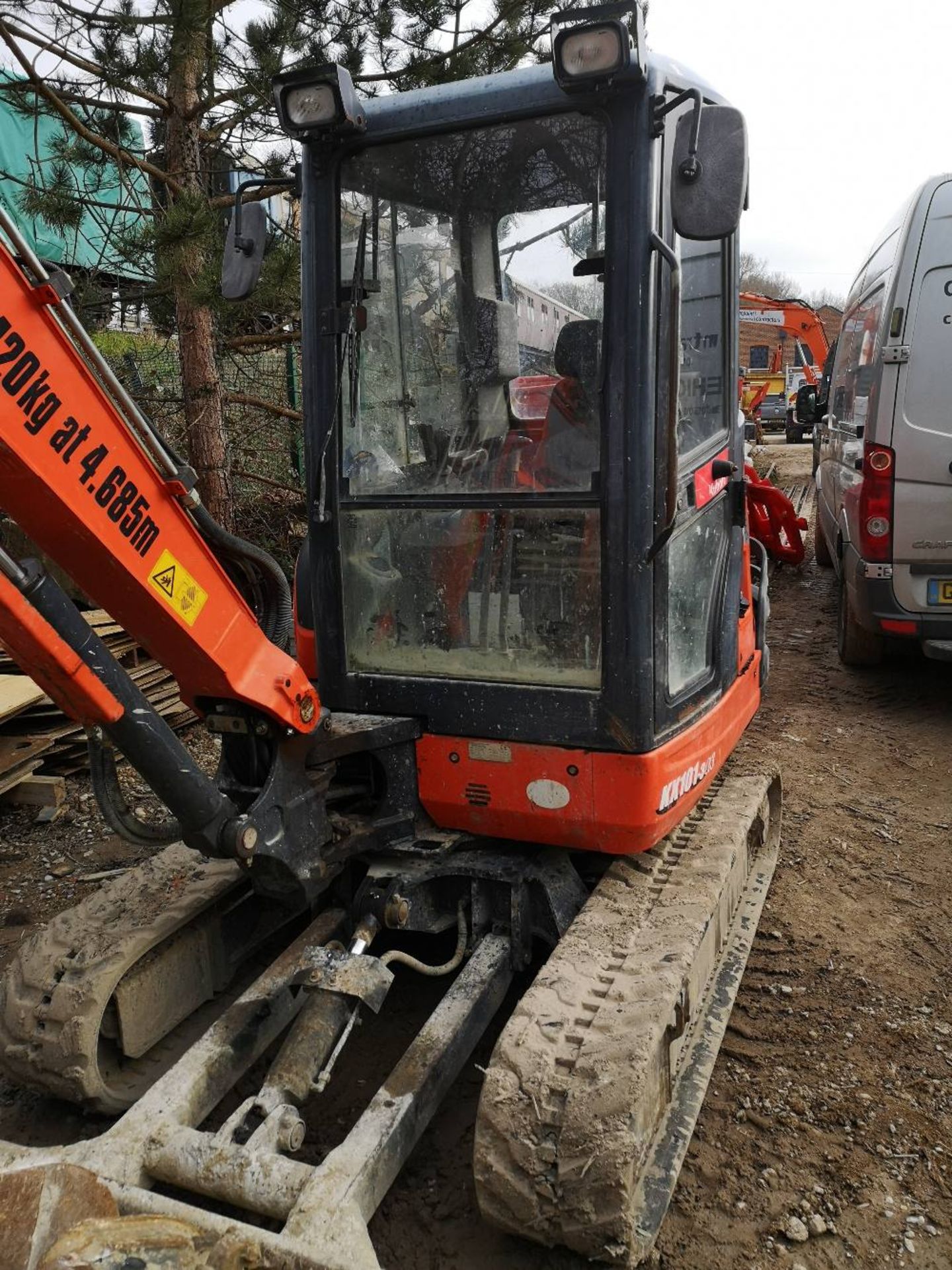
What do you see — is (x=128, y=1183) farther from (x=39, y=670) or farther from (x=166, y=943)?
(x=39, y=670)

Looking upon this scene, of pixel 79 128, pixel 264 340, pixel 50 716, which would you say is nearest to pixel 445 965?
pixel 50 716

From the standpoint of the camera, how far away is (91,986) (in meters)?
2.53

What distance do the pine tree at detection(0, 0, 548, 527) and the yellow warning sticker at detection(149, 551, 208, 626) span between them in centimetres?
298

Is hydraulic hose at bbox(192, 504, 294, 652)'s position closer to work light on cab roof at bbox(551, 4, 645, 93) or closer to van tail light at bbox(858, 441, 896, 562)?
work light on cab roof at bbox(551, 4, 645, 93)

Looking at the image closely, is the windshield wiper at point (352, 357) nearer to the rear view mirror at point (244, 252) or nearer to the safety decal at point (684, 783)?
the rear view mirror at point (244, 252)

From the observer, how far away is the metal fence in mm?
6684

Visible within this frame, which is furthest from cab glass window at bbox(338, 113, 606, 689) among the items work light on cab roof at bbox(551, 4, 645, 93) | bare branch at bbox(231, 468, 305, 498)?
bare branch at bbox(231, 468, 305, 498)

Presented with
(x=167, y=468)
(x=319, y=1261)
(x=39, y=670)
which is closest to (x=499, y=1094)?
(x=319, y=1261)

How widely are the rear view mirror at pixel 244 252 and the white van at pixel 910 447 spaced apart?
3.72 meters

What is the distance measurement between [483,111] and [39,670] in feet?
5.85

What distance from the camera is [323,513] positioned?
9.70ft

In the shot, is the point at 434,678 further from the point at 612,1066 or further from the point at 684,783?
the point at 612,1066

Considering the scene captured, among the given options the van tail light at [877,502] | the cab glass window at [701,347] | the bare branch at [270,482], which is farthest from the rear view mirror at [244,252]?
the bare branch at [270,482]

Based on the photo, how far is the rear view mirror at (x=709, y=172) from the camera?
232 centimetres
